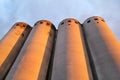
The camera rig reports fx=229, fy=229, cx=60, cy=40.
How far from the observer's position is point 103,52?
30.0 feet

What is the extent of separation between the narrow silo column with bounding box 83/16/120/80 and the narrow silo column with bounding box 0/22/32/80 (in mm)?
3706

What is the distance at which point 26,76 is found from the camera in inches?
314

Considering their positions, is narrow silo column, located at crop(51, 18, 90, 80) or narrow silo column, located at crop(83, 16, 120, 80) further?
narrow silo column, located at crop(83, 16, 120, 80)

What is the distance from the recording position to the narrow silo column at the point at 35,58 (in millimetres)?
8211

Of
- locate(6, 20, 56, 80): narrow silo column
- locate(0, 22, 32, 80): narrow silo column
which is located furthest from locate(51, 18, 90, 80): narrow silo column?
locate(0, 22, 32, 80): narrow silo column

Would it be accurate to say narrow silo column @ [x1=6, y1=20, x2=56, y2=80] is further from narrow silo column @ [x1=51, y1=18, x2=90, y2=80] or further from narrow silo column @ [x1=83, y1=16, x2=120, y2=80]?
narrow silo column @ [x1=83, y1=16, x2=120, y2=80]

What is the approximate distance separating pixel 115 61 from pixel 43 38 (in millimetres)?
4626

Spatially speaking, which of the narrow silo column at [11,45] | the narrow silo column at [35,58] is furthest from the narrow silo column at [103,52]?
the narrow silo column at [11,45]

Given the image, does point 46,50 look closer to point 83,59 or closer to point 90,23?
point 83,59

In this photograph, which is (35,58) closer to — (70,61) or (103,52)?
(70,61)

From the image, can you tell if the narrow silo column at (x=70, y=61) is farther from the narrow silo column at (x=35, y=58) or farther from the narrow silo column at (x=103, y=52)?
the narrow silo column at (x=35, y=58)

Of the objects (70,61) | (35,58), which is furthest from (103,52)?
(35,58)

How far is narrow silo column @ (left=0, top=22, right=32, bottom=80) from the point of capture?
1007 cm

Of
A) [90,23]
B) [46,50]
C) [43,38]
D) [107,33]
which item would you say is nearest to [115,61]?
[107,33]
